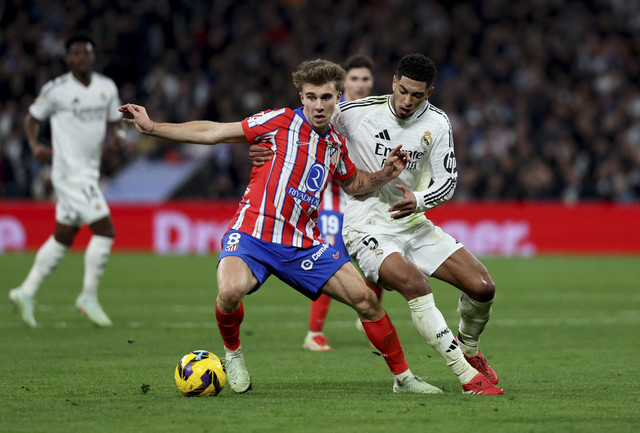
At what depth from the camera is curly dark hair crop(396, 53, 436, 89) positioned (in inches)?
256

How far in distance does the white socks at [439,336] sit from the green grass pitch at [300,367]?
0.60 ft

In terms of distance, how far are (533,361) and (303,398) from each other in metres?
2.70

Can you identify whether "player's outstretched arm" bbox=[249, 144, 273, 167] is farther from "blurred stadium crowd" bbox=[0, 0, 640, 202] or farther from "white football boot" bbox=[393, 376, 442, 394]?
"blurred stadium crowd" bbox=[0, 0, 640, 202]

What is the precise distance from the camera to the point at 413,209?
6.44 metres

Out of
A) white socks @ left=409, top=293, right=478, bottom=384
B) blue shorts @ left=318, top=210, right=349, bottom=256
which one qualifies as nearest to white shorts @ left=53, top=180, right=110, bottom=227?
blue shorts @ left=318, top=210, right=349, bottom=256

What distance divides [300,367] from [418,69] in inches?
99.9

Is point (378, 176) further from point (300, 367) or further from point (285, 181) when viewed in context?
point (300, 367)

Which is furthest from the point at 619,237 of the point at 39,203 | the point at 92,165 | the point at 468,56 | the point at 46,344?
the point at 46,344

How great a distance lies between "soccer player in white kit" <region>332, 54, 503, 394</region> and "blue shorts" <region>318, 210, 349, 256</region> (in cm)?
229

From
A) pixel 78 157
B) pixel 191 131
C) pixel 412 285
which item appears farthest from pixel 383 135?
pixel 78 157

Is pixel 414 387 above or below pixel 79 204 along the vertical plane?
below

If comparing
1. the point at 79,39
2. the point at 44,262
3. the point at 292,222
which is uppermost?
the point at 79,39

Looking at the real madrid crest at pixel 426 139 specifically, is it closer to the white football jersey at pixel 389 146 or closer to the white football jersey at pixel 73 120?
the white football jersey at pixel 389 146

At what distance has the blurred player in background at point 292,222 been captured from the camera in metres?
6.27
